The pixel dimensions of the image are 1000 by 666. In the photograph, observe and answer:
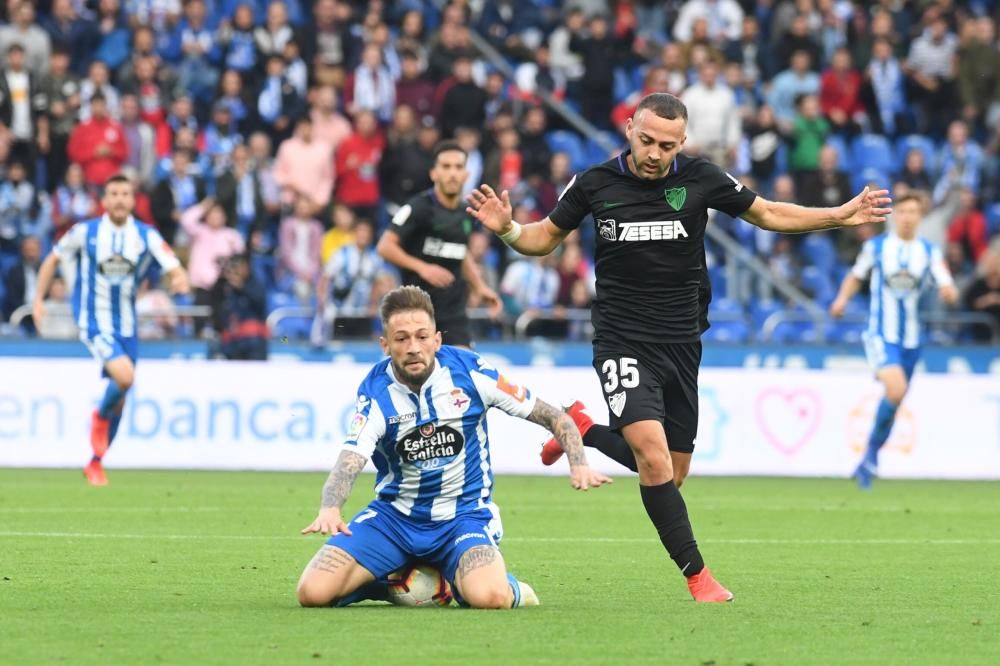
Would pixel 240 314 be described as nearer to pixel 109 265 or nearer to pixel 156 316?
pixel 156 316

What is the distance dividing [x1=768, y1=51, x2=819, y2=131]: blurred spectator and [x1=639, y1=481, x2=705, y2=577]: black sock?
53.9ft

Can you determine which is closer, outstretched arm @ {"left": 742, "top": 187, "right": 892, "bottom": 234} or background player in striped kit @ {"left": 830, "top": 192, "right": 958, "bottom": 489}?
outstretched arm @ {"left": 742, "top": 187, "right": 892, "bottom": 234}

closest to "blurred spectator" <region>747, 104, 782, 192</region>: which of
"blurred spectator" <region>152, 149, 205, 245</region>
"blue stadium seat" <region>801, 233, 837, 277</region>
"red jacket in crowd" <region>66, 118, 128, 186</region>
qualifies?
"blue stadium seat" <region>801, 233, 837, 277</region>

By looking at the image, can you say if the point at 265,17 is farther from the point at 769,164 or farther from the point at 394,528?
the point at 394,528

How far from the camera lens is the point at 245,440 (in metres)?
18.9

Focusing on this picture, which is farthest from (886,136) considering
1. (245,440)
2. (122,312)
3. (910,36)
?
(122,312)

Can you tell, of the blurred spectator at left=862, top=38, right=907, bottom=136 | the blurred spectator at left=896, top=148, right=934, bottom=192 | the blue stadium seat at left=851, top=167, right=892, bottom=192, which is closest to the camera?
the blurred spectator at left=896, top=148, right=934, bottom=192

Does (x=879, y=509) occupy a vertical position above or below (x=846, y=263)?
below

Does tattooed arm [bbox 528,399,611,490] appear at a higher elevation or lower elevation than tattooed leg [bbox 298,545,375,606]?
higher

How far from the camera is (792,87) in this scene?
24.6 m

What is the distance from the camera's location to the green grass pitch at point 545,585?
677cm

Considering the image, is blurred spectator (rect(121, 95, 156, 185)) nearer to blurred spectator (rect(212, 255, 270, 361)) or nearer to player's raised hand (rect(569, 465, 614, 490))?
blurred spectator (rect(212, 255, 270, 361))

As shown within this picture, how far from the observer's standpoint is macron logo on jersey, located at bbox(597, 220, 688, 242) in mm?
8719

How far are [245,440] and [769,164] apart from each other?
26.6 ft
